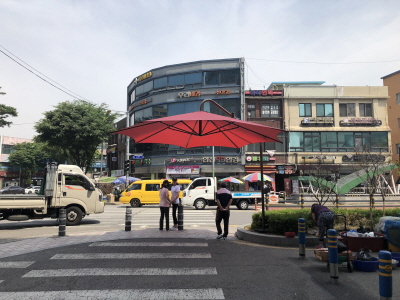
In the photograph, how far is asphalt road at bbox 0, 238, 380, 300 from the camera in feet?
16.4

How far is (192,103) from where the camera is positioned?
34.5m

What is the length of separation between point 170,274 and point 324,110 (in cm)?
3187

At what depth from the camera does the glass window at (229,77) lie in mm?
34281

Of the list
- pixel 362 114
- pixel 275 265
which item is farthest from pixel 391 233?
pixel 362 114

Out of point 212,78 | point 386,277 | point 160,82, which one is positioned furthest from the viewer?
point 160,82

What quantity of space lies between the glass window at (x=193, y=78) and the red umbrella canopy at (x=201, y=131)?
24107 mm

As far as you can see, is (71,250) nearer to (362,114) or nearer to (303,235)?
(303,235)

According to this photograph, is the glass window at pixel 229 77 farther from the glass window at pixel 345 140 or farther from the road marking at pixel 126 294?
the road marking at pixel 126 294

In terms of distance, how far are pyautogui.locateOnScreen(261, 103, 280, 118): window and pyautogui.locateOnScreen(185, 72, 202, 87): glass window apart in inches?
296

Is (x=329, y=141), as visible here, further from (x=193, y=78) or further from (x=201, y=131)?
(x=201, y=131)

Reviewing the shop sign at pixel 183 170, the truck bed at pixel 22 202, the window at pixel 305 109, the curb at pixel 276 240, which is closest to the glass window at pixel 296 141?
the window at pixel 305 109

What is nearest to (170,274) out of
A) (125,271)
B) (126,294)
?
(125,271)

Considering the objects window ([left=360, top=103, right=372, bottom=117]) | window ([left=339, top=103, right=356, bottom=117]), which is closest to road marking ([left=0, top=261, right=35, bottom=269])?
window ([left=339, top=103, right=356, bottom=117])

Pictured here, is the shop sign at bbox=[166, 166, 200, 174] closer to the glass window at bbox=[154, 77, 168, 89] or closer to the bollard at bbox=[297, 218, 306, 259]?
the glass window at bbox=[154, 77, 168, 89]
